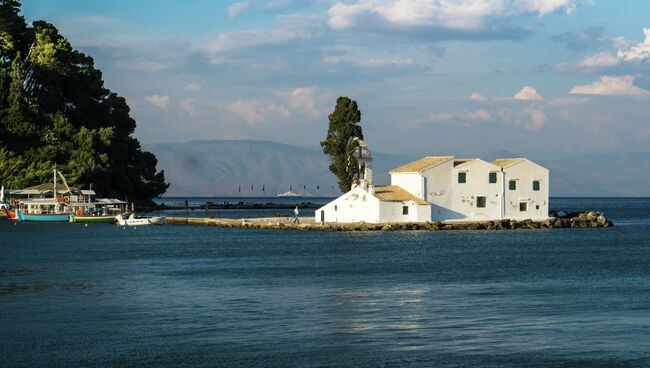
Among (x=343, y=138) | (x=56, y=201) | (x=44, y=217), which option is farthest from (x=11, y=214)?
(x=343, y=138)

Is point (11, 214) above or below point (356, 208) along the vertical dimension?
below

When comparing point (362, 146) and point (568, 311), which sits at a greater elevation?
point (362, 146)

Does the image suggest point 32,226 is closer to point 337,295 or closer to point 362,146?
point 362,146

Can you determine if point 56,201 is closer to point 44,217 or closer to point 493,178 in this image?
point 44,217

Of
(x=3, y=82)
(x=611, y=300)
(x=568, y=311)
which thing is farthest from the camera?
(x=3, y=82)

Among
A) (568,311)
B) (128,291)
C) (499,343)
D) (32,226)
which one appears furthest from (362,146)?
(499,343)

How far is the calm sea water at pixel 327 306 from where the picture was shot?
91.4ft

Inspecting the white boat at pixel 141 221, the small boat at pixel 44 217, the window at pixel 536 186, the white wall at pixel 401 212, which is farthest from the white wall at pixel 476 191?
the small boat at pixel 44 217

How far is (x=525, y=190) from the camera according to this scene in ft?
297

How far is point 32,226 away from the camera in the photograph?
109125mm

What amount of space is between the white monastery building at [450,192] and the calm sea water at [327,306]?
13880 mm

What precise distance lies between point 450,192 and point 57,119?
67.5 meters

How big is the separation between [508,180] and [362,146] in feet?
49.4

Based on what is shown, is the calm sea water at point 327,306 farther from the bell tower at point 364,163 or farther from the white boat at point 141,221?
the white boat at point 141,221
